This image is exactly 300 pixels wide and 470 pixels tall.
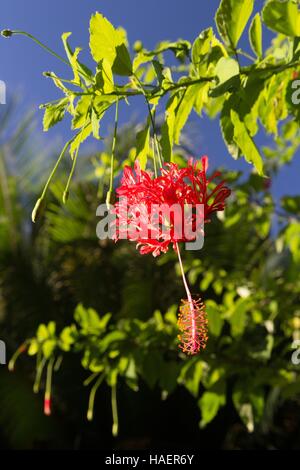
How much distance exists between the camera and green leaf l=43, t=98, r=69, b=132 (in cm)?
81

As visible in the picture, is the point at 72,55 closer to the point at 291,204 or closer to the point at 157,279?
the point at 291,204

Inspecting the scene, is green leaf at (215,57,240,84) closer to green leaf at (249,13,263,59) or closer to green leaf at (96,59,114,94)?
green leaf at (96,59,114,94)

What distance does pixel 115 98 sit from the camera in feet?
2.72

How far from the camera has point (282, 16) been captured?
33.6 inches

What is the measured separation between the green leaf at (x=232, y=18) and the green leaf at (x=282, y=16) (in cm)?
4

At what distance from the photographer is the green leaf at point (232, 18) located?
0.88 metres

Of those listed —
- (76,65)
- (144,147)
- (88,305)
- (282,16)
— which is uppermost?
(282,16)

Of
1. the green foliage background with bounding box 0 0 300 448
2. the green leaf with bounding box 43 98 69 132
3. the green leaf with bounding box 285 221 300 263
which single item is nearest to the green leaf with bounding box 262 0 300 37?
the green foliage background with bounding box 0 0 300 448

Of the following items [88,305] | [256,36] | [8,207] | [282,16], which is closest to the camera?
[282,16]

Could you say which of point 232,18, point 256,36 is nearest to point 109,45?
point 232,18

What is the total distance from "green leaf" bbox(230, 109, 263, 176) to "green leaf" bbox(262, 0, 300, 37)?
0.51 feet

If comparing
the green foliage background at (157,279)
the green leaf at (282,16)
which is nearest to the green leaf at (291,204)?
the green foliage background at (157,279)

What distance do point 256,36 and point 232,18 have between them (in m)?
0.15

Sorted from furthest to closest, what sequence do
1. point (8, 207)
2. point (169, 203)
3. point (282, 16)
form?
point (8, 207), point (282, 16), point (169, 203)
